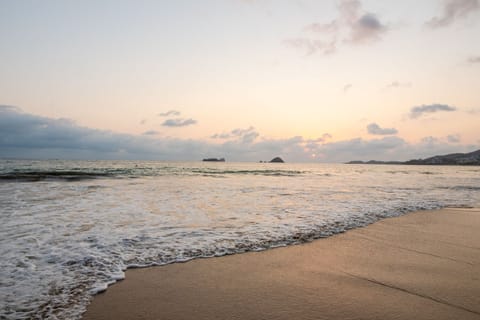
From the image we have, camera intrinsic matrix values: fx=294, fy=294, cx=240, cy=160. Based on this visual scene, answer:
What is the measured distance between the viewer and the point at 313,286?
12.4ft

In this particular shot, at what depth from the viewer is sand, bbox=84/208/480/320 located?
10.2ft

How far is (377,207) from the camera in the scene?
35.6ft

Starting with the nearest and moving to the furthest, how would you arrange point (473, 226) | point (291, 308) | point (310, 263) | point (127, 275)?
point (291, 308)
point (127, 275)
point (310, 263)
point (473, 226)

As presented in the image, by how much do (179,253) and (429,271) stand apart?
12.9ft

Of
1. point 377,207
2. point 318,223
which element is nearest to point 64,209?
point 318,223

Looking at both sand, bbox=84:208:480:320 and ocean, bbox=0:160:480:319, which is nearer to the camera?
sand, bbox=84:208:480:320

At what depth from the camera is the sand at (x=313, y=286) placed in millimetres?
3104

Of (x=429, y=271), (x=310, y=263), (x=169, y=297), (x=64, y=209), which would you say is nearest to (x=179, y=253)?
(x=169, y=297)

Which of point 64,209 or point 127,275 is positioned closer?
point 127,275

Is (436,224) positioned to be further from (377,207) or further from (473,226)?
(377,207)

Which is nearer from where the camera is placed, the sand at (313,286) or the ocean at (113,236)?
the sand at (313,286)

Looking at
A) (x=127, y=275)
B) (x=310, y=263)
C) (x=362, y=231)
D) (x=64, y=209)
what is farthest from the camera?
(x=64, y=209)

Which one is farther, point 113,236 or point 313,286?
point 113,236

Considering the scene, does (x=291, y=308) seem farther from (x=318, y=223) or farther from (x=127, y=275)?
(x=318, y=223)
